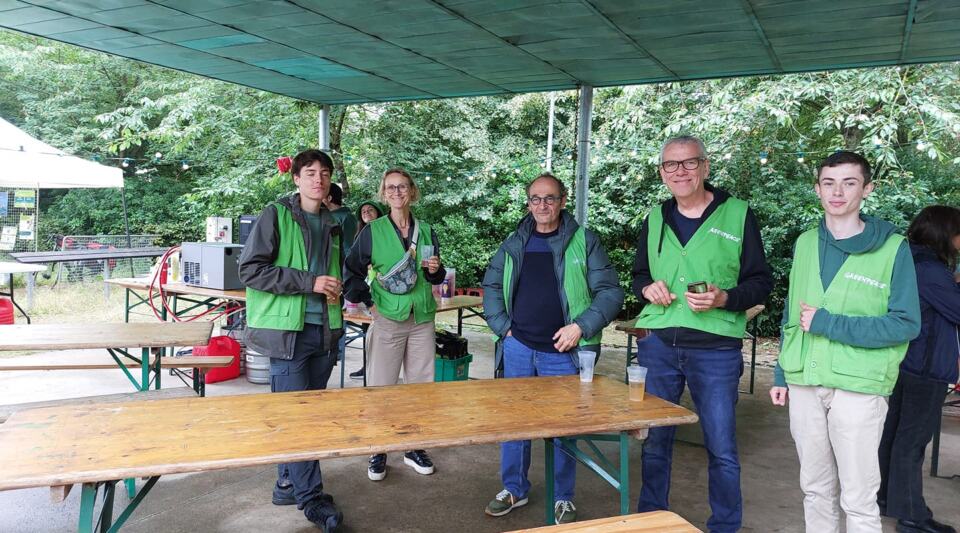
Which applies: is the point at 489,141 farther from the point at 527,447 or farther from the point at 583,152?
the point at 527,447

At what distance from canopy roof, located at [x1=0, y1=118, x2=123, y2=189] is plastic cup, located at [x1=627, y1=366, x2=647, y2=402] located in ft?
25.1

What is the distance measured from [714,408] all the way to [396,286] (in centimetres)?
164

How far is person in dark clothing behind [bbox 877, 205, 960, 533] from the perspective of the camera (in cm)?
270

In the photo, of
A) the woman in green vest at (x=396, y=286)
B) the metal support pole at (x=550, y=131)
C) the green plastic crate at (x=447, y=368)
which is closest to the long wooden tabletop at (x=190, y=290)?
the green plastic crate at (x=447, y=368)

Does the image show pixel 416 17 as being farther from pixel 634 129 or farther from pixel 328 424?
pixel 634 129

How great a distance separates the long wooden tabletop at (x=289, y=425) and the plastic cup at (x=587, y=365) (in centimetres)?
6

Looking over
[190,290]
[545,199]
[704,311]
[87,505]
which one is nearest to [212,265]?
[190,290]

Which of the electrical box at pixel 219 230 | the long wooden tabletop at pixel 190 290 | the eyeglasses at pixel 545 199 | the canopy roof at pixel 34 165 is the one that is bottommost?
the long wooden tabletop at pixel 190 290

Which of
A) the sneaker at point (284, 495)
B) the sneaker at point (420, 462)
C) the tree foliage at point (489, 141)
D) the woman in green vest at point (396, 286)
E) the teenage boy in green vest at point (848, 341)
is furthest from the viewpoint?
the tree foliage at point (489, 141)

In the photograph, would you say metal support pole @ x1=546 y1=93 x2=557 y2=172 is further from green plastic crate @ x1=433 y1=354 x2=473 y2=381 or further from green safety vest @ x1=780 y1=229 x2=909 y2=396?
green safety vest @ x1=780 y1=229 x2=909 y2=396

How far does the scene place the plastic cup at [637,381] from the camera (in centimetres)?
222

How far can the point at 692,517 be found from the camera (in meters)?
3.00

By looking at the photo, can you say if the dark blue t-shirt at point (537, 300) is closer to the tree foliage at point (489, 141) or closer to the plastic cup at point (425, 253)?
the plastic cup at point (425, 253)

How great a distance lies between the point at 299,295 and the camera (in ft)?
8.82
